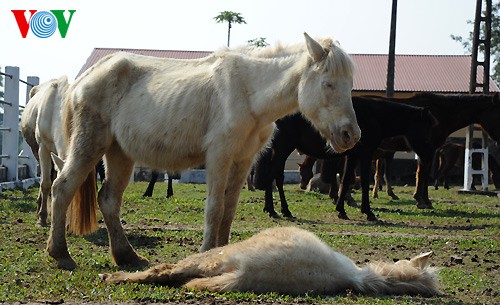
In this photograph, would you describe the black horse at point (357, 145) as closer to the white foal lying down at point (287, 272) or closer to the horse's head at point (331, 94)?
the horse's head at point (331, 94)

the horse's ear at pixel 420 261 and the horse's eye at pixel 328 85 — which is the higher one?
the horse's eye at pixel 328 85

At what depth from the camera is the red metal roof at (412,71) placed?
4766 cm

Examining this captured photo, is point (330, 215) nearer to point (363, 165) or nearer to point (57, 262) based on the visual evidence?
point (363, 165)

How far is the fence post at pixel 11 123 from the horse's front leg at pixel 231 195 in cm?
1342

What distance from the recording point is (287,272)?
256 inches

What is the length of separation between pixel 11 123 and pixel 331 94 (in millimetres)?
14691

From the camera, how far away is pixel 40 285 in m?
7.08

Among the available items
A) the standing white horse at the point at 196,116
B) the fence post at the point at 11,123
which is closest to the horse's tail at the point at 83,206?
the standing white horse at the point at 196,116

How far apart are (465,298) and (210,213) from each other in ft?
7.68

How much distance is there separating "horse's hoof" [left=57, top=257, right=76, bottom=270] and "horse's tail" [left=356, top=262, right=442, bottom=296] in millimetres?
2768

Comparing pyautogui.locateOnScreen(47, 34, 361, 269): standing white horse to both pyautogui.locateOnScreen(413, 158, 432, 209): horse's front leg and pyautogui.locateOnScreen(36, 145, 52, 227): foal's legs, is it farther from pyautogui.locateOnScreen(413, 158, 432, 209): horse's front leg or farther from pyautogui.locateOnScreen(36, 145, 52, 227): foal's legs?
pyautogui.locateOnScreen(413, 158, 432, 209): horse's front leg

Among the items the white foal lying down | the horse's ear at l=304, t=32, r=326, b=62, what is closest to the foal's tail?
the white foal lying down

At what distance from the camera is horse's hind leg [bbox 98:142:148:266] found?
27.5ft

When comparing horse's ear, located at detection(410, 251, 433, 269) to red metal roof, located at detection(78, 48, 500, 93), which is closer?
horse's ear, located at detection(410, 251, 433, 269)
